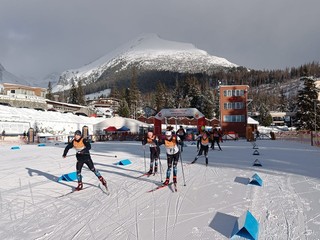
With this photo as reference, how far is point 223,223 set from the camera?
17.6 feet

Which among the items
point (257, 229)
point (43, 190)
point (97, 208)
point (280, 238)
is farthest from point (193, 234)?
point (43, 190)

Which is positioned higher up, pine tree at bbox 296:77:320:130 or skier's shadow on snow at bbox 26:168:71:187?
pine tree at bbox 296:77:320:130

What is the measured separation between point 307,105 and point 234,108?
41.8 ft

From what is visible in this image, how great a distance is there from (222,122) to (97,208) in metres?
45.8

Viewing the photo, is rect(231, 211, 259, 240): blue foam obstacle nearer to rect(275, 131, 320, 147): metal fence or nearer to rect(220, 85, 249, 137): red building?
rect(275, 131, 320, 147): metal fence

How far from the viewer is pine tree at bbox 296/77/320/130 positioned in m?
39.2

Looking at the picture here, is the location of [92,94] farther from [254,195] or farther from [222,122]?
[254,195]

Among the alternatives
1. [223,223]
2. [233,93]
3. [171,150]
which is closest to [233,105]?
[233,93]

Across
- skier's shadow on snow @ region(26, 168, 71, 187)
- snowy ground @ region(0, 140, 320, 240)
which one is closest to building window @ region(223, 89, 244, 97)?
Result: snowy ground @ region(0, 140, 320, 240)

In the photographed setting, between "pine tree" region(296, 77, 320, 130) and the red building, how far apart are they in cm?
1030

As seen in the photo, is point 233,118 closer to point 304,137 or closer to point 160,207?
point 304,137

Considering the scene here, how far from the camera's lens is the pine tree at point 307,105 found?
129 feet

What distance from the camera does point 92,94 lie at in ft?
635

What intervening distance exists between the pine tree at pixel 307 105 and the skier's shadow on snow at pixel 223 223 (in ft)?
125
